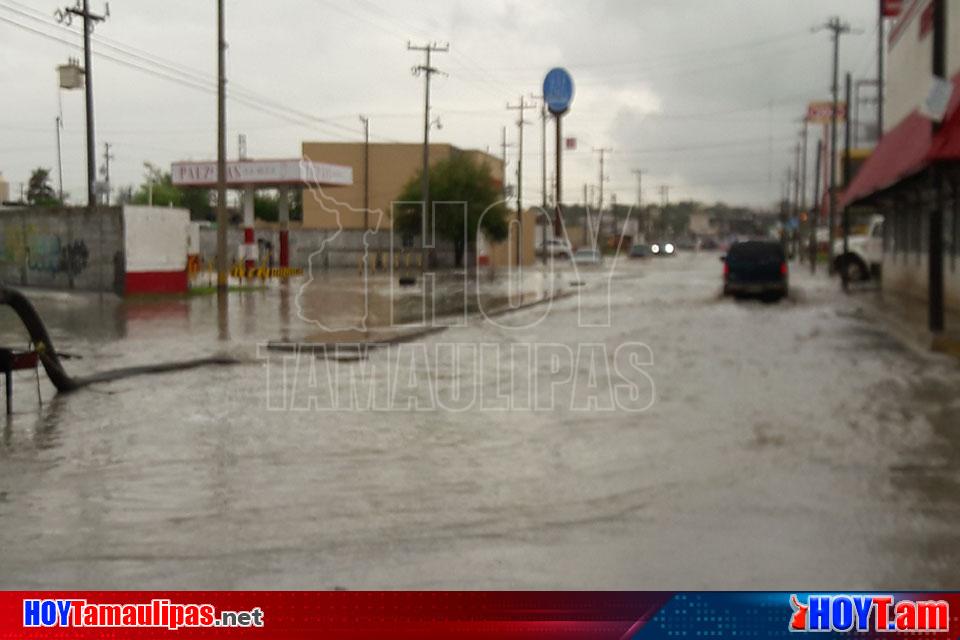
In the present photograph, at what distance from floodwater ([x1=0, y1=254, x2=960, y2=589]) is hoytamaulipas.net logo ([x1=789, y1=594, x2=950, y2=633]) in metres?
0.72

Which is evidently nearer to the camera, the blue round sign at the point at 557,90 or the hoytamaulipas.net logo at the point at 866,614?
the hoytamaulipas.net logo at the point at 866,614

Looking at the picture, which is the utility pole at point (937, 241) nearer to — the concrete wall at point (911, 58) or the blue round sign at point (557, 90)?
the concrete wall at point (911, 58)

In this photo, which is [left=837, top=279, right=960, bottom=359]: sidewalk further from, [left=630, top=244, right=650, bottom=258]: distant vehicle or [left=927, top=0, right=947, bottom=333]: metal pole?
[left=630, top=244, right=650, bottom=258]: distant vehicle

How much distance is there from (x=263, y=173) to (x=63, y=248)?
21.3 meters

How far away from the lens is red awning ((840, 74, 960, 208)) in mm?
19688

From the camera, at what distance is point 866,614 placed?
556cm

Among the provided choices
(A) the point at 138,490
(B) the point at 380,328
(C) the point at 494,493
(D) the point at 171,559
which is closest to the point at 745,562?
(C) the point at 494,493

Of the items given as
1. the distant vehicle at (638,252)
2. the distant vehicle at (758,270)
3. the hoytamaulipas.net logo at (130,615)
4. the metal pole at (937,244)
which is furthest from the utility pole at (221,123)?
the distant vehicle at (638,252)

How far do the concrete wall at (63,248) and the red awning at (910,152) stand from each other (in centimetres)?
2147

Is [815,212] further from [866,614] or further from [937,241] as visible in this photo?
[866,614]

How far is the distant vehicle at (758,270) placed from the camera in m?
34.8

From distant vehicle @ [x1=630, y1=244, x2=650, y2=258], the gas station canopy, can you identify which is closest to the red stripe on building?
the gas station canopy

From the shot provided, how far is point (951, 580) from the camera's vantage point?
6414mm

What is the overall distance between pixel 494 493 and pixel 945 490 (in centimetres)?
346
